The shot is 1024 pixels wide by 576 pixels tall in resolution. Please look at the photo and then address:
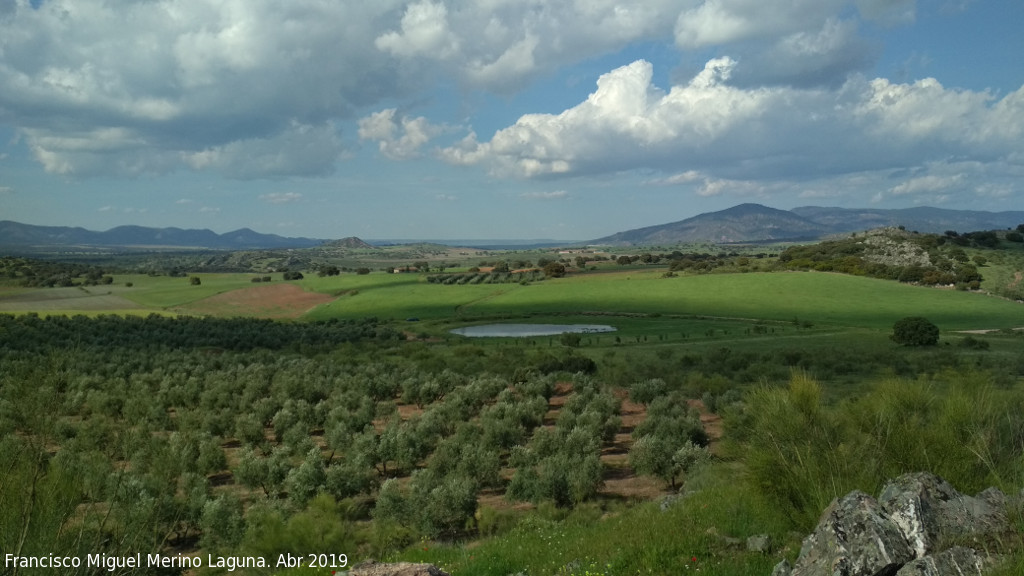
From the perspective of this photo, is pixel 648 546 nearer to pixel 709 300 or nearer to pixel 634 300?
pixel 709 300

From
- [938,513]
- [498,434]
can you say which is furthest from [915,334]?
[938,513]

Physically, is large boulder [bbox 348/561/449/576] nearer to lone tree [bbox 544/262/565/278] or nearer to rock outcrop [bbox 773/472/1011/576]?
rock outcrop [bbox 773/472/1011/576]

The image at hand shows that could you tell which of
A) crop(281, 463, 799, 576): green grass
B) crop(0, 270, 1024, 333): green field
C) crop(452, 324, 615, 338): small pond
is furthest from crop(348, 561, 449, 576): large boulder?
crop(452, 324, 615, 338): small pond

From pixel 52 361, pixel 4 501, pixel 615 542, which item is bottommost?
pixel 615 542

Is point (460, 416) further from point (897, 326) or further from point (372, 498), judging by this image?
point (897, 326)

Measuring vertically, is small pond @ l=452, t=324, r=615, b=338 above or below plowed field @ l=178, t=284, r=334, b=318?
below

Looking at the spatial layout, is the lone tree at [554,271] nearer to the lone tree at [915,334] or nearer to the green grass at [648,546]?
the lone tree at [915,334]

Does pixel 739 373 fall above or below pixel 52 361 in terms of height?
below

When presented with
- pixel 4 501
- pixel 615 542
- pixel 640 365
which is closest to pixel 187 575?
pixel 4 501

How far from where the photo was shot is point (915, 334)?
52.1 metres

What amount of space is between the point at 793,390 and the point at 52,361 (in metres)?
11.9

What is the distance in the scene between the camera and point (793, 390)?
10.9 meters

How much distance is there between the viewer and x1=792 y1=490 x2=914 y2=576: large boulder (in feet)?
22.0

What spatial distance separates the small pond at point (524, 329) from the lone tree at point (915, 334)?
1205 inches
